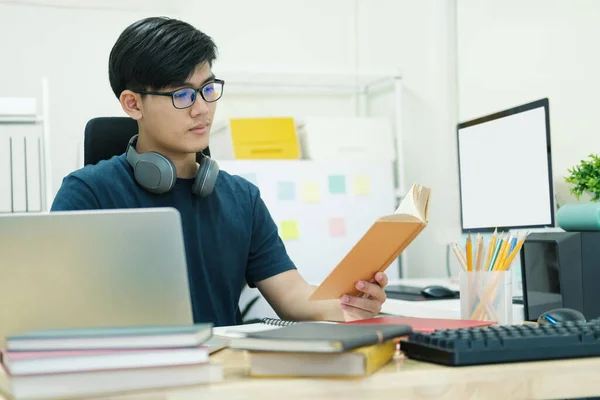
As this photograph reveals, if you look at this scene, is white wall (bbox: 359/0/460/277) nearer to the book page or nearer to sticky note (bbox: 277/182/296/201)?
sticky note (bbox: 277/182/296/201)

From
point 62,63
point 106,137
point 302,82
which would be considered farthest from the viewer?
point 302,82

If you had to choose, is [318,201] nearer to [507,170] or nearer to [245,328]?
[507,170]

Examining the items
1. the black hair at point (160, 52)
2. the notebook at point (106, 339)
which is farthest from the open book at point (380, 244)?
the black hair at point (160, 52)

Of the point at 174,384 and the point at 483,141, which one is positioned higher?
the point at 483,141

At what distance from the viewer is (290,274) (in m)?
1.64

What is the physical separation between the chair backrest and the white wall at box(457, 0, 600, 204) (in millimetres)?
1188

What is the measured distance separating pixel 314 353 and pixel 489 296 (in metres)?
0.48

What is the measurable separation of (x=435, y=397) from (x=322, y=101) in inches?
119

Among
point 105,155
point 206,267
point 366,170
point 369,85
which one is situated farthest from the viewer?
point 369,85

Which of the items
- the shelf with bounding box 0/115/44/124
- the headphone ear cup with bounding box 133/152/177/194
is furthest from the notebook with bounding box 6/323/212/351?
the shelf with bounding box 0/115/44/124

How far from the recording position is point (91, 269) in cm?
86

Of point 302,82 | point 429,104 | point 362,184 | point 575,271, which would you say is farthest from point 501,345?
point 302,82

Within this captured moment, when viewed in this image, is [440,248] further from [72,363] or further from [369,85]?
[72,363]

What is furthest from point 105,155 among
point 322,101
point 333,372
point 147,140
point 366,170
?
point 322,101
